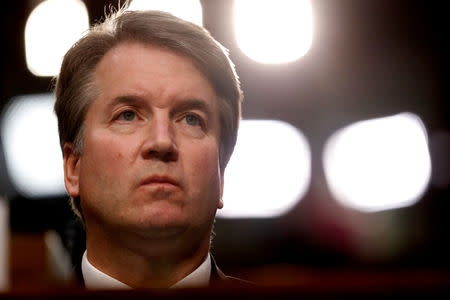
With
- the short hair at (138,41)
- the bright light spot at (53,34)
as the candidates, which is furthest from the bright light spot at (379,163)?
the short hair at (138,41)

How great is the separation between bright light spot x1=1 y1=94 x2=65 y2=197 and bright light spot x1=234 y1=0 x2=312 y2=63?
75 centimetres

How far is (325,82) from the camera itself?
4.70m

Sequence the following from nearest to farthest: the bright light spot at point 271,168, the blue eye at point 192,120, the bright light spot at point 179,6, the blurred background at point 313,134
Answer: the blue eye at point 192,120, the bright light spot at point 179,6, the blurred background at point 313,134, the bright light spot at point 271,168

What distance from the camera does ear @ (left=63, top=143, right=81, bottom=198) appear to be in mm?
1599

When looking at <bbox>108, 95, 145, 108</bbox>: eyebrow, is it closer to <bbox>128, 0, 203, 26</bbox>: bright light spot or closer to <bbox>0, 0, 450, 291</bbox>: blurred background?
<bbox>128, 0, 203, 26</bbox>: bright light spot

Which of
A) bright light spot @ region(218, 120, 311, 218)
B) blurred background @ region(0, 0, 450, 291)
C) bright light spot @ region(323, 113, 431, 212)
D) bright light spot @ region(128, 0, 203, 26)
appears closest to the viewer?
bright light spot @ region(128, 0, 203, 26)

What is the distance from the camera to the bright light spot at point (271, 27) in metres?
2.43

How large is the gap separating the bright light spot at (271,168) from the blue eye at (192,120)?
4.56ft

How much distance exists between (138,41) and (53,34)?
929 millimetres

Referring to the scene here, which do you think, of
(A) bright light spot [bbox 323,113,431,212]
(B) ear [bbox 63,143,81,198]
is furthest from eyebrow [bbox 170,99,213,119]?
(A) bright light spot [bbox 323,113,431,212]

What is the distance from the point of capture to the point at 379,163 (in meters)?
5.20

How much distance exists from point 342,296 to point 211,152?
86 centimetres

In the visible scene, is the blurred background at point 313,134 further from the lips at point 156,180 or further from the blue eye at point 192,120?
the lips at point 156,180

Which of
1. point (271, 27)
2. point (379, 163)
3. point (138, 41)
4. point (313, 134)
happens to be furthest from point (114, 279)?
point (379, 163)
